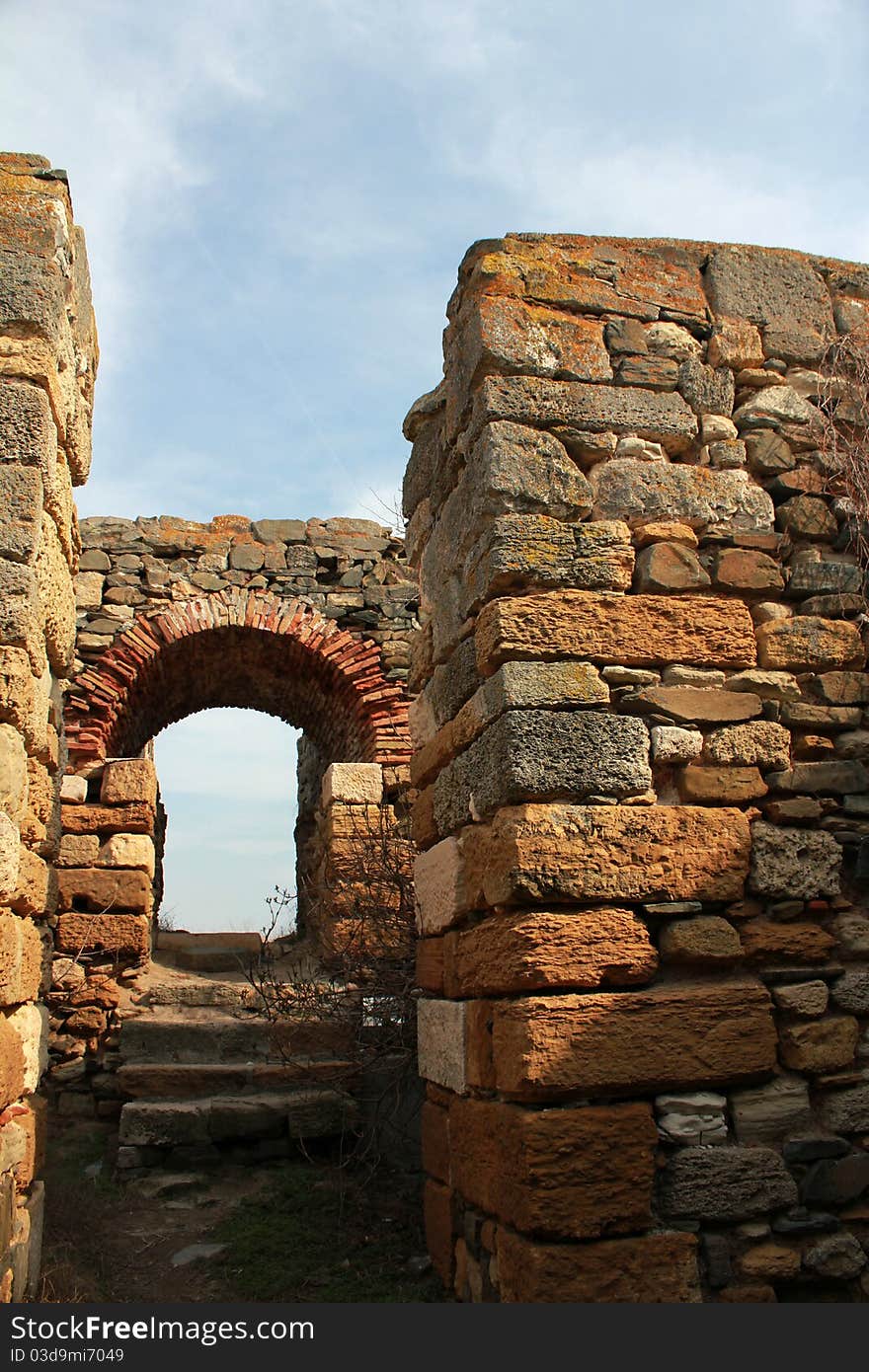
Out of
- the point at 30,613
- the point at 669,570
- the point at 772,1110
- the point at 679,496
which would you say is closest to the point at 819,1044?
the point at 772,1110

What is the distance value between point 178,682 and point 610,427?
6270 millimetres

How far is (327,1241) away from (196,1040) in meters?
2.63

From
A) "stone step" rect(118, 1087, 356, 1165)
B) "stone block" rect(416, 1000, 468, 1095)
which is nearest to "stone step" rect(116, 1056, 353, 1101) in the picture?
"stone step" rect(118, 1087, 356, 1165)

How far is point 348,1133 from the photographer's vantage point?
569 centimetres

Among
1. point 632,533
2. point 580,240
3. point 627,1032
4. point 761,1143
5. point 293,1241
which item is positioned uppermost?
point 580,240

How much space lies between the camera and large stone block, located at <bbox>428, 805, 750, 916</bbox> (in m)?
3.01

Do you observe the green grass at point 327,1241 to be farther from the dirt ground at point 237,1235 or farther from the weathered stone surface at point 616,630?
the weathered stone surface at point 616,630

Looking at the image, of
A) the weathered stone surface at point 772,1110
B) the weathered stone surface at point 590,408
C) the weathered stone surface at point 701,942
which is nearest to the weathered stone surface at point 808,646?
the weathered stone surface at point 590,408

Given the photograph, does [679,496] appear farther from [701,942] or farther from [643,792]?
[701,942]

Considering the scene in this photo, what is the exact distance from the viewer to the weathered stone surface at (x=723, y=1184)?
9.36 feet

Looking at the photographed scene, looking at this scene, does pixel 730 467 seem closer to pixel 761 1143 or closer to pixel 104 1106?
pixel 761 1143

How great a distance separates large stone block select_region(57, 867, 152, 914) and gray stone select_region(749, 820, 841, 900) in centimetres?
534

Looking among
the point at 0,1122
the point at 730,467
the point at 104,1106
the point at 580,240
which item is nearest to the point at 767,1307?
the point at 0,1122

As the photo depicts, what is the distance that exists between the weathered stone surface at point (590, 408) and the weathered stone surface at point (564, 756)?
1.08m
